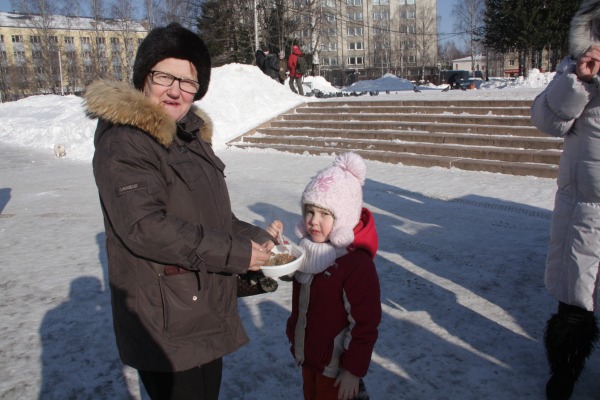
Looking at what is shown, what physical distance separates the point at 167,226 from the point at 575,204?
203cm

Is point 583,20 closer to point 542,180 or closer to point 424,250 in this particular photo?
point 424,250

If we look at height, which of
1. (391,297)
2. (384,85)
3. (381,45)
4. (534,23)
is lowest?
(391,297)

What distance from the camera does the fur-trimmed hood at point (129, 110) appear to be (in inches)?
59.5

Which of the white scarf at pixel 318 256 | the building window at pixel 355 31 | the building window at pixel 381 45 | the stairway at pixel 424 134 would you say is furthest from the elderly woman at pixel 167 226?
the building window at pixel 355 31

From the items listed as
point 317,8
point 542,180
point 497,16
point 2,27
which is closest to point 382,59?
point 317,8

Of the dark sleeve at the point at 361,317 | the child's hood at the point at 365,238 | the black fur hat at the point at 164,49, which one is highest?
the black fur hat at the point at 164,49

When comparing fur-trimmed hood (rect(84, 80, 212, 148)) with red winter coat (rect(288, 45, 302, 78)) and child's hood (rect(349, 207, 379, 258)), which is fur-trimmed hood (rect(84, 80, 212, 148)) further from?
red winter coat (rect(288, 45, 302, 78))

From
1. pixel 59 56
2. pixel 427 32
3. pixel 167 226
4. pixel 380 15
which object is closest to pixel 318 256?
pixel 167 226

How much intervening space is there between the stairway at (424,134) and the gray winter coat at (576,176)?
5.92 meters

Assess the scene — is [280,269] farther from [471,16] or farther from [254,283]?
[471,16]

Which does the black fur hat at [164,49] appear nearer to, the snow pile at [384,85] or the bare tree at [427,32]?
the snow pile at [384,85]

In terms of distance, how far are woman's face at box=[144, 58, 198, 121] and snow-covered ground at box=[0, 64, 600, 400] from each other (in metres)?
1.72

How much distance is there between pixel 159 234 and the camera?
1.44 meters

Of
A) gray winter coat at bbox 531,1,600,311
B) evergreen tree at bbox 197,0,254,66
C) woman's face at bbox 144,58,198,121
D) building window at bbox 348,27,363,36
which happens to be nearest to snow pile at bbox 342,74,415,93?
evergreen tree at bbox 197,0,254,66
